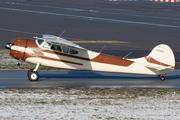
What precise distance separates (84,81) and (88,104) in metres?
4.44

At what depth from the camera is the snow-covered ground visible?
12.8 meters

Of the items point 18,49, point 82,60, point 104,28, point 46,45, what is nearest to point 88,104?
point 82,60

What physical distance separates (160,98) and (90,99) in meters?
3.05

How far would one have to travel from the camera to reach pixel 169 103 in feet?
48.3

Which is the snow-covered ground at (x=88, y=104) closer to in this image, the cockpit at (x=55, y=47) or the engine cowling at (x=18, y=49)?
the engine cowling at (x=18, y=49)

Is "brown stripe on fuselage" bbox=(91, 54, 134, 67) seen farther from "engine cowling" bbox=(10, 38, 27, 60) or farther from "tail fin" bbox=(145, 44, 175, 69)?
"engine cowling" bbox=(10, 38, 27, 60)

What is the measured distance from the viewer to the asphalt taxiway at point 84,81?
17.4 meters

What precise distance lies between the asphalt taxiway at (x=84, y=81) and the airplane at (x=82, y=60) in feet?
2.15

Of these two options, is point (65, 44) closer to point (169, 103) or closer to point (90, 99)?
point (90, 99)

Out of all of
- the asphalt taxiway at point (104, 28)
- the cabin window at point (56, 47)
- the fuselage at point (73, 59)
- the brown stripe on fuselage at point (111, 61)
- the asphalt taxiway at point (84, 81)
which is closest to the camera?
the asphalt taxiway at point (84, 81)

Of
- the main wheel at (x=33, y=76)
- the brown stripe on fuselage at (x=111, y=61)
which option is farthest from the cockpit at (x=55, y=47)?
the main wheel at (x=33, y=76)

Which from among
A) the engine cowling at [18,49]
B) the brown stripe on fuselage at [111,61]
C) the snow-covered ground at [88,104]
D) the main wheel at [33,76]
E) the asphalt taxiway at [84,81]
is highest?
the engine cowling at [18,49]

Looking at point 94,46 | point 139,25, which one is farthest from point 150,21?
point 94,46

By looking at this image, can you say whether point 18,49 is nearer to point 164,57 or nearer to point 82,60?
point 82,60
